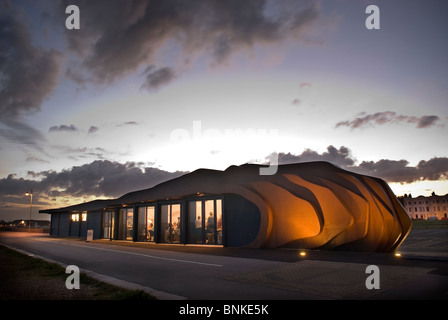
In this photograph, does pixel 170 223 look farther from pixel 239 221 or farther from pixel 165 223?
pixel 239 221

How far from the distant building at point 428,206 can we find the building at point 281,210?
557 ft

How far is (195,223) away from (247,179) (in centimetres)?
540

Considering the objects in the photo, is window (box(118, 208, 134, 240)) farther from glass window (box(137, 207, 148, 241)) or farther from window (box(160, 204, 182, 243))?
window (box(160, 204, 182, 243))

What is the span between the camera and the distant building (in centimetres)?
16018

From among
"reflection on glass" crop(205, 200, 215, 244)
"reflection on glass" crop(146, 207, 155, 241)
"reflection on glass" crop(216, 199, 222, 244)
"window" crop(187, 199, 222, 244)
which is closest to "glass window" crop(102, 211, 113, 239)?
"reflection on glass" crop(146, 207, 155, 241)

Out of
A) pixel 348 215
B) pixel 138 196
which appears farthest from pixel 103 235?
pixel 348 215

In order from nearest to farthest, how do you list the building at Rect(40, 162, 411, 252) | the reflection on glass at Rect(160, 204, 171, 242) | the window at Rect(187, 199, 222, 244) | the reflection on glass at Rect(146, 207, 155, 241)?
the building at Rect(40, 162, 411, 252)
the window at Rect(187, 199, 222, 244)
the reflection on glass at Rect(160, 204, 171, 242)
the reflection on glass at Rect(146, 207, 155, 241)

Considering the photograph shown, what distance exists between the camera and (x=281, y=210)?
1722cm

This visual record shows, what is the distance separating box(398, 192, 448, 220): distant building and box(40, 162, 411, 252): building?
16971 centimetres

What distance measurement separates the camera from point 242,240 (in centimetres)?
1855

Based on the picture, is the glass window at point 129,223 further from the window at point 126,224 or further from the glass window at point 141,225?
the glass window at point 141,225

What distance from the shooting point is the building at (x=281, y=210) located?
594 inches

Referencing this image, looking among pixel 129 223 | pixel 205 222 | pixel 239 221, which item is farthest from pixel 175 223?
pixel 129 223
